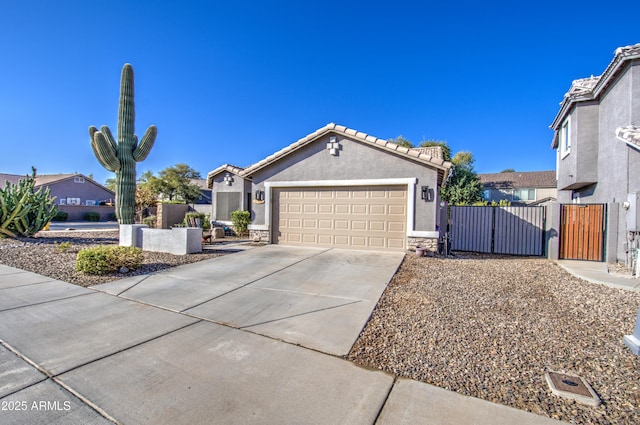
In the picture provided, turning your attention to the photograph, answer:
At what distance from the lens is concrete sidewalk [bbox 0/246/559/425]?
222cm

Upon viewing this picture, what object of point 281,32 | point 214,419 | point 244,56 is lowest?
point 214,419

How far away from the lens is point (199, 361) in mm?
2928

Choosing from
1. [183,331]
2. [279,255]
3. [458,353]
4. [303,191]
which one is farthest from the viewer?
[303,191]

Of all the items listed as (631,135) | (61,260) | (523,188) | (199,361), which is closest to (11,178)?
(61,260)

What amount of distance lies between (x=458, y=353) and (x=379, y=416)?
1.40m

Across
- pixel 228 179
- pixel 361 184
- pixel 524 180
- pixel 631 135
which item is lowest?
pixel 361 184

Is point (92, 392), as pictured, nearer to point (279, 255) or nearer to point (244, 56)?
point (279, 255)

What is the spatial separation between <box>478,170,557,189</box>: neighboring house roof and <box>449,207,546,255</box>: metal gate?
994 inches

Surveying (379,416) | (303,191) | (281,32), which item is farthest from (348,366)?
(281,32)

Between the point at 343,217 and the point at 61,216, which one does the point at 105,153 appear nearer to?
the point at 343,217

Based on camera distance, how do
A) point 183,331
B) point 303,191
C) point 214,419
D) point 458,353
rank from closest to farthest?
1. point 214,419
2. point 458,353
3. point 183,331
4. point 303,191

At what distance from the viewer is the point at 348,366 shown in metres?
2.89

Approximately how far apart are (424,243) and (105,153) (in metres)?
12.5

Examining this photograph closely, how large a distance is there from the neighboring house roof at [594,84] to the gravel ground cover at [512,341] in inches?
288
